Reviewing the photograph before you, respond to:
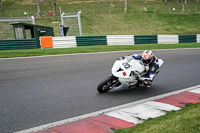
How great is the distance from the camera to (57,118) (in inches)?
213

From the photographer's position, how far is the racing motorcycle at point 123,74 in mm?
6965

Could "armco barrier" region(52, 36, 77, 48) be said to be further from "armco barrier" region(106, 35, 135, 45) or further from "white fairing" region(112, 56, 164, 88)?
"white fairing" region(112, 56, 164, 88)

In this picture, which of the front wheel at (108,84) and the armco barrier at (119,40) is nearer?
the front wheel at (108,84)

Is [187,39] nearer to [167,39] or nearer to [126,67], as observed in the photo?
[167,39]

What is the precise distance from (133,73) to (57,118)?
286 centimetres

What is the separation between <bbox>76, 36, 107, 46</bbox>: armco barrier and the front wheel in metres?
12.4

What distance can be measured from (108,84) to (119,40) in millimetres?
13980

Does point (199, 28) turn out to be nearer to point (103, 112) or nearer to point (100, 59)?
point (100, 59)

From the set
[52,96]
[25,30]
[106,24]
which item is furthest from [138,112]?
[106,24]

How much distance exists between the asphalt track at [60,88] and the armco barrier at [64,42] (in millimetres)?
6205

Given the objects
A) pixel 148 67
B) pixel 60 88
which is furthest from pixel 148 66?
pixel 60 88

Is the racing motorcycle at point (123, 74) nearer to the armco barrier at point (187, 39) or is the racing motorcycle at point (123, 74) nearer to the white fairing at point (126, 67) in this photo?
the white fairing at point (126, 67)

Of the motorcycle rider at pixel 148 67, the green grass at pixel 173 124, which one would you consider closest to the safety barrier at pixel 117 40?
the motorcycle rider at pixel 148 67

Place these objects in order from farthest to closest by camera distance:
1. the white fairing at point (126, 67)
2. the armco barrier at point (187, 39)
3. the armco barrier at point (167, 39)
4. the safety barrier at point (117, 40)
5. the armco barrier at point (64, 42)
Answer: the armco barrier at point (187, 39), the armco barrier at point (167, 39), the safety barrier at point (117, 40), the armco barrier at point (64, 42), the white fairing at point (126, 67)
